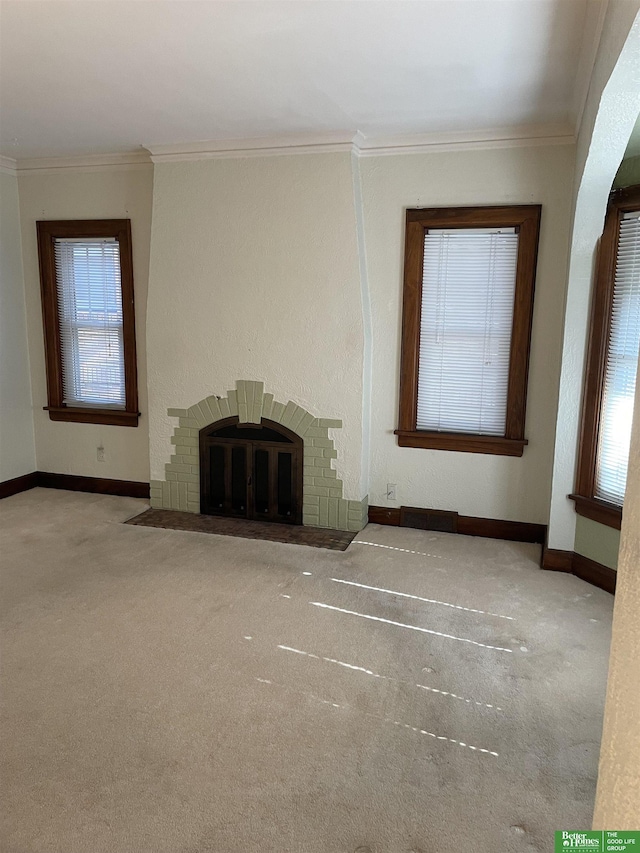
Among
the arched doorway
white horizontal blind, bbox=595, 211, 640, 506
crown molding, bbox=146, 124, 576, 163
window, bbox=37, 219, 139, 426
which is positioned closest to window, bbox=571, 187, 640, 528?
white horizontal blind, bbox=595, 211, 640, 506

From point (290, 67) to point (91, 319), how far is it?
287 centimetres

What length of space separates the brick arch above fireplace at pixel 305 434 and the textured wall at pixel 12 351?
1.49 meters

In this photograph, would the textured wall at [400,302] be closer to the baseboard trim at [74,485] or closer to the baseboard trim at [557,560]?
the baseboard trim at [557,560]

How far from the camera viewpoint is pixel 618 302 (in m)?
3.56

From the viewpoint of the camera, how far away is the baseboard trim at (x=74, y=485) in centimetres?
522

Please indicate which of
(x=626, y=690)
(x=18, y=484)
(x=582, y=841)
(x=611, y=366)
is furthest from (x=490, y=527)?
(x=18, y=484)

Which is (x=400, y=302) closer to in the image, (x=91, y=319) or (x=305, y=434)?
(x=305, y=434)

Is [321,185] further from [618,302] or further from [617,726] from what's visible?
[617,726]

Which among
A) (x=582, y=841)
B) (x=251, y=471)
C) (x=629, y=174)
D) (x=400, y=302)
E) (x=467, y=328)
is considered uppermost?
(x=629, y=174)

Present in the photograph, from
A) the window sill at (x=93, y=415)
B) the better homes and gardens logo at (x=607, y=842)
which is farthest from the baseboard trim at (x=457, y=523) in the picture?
the better homes and gardens logo at (x=607, y=842)

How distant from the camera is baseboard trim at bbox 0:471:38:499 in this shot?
5.18 meters

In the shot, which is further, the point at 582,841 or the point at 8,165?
the point at 8,165

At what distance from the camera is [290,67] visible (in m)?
2.96

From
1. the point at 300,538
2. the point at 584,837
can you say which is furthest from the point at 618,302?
the point at 584,837
